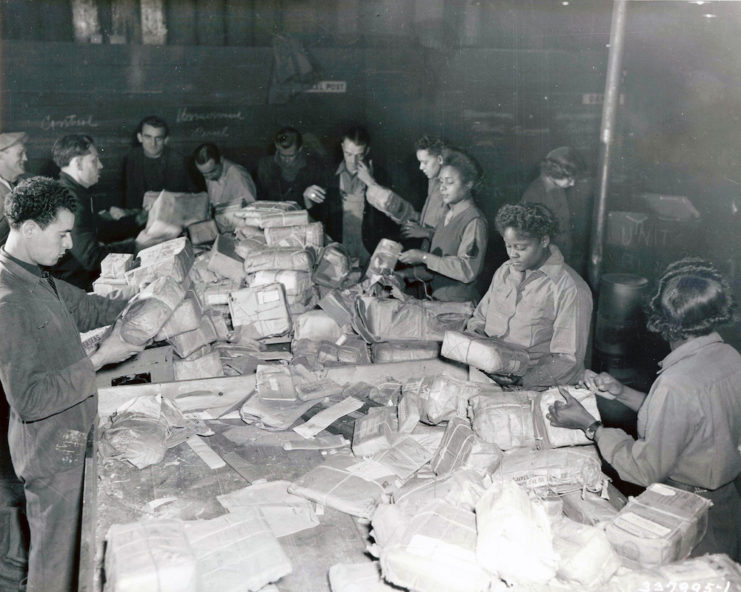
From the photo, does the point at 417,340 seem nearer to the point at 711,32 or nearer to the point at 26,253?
the point at 26,253

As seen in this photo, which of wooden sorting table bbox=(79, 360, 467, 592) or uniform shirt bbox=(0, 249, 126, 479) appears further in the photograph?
uniform shirt bbox=(0, 249, 126, 479)

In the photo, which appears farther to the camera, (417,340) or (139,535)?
(417,340)

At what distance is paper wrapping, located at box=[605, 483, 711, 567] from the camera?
1.97 metres

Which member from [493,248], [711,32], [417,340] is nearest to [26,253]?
[417,340]

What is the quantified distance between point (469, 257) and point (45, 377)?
301 centimetres

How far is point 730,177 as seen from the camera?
7918 mm

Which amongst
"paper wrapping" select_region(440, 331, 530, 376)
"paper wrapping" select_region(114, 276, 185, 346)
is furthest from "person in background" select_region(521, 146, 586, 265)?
"paper wrapping" select_region(114, 276, 185, 346)

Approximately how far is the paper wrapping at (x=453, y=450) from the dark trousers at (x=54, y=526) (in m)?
1.67

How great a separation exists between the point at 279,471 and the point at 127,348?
0.95 metres

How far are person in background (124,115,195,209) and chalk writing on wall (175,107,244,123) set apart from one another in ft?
1.48

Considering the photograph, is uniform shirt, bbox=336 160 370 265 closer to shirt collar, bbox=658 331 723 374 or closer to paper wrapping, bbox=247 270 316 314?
paper wrapping, bbox=247 270 316 314

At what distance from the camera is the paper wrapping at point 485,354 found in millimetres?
3467

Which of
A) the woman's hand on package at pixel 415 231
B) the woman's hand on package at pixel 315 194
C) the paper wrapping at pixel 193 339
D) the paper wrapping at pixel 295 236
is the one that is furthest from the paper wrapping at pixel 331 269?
the woman's hand on package at pixel 315 194

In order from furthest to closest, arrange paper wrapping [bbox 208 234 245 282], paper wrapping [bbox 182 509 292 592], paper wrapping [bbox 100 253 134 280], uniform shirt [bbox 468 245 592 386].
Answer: paper wrapping [bbox 208 234 245 282] < paper wrapping [bbox 100 253 134 280] < uniform shirt [bbox 468 245 592 386] < paper wrapping [bbox 182 509 292 592]
